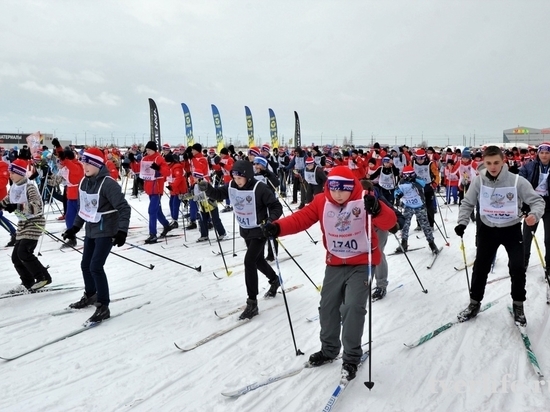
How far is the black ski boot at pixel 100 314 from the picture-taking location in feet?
14.8

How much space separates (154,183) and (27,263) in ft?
12.2

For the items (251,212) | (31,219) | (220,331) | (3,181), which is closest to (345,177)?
(251,212)

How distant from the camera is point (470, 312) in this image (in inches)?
171

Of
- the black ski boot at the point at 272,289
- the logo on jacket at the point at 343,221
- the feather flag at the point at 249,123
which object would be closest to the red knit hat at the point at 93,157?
the black ski boot at the point at 272,289

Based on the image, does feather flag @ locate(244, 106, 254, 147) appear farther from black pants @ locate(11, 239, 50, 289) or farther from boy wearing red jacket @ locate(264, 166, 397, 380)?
boy wearing red jacket @ locate(264, 166, 397, 380)

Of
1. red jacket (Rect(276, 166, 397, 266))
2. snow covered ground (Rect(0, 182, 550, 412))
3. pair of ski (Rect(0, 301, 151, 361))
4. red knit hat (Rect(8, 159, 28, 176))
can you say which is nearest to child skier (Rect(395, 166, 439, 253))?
snow covered ground (Rect(0, 182, 550, 412))

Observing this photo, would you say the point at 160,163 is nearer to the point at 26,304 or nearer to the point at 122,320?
the point at 26,304

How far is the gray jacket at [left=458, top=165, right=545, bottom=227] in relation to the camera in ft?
12.6

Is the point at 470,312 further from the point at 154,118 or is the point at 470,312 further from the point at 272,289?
the point at 154,118

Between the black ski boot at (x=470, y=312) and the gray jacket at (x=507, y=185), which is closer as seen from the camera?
the gray jacket at (x=507, y=185)

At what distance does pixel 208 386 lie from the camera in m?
3.26

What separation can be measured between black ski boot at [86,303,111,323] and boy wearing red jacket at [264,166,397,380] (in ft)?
8.17

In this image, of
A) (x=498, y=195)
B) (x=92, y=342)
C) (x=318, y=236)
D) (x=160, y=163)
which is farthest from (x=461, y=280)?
(x=160, y=163)

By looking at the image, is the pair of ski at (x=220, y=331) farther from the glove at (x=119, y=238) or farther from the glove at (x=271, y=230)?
the glove at (x=271, y=230)
